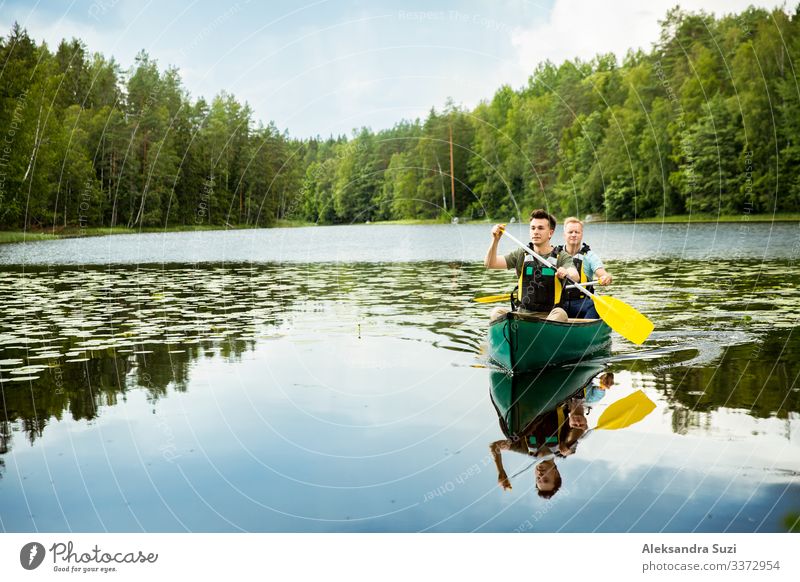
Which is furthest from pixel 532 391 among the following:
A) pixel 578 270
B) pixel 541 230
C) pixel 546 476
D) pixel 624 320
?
pixel 546 476

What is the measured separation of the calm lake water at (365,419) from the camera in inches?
198

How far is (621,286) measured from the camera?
55.7 feet

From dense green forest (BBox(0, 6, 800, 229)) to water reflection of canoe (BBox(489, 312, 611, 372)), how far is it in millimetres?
17502

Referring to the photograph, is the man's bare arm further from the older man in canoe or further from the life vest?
the life vest

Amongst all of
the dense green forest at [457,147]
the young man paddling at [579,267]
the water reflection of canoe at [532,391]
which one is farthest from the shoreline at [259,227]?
the water reflection of canoe at [532,391]

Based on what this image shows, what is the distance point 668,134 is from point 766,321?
4366cm

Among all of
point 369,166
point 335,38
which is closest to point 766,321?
point 335,38

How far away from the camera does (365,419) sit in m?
7.05

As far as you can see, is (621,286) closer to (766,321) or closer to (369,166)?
(766,321)

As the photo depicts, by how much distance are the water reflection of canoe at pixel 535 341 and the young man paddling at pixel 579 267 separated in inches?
31.5

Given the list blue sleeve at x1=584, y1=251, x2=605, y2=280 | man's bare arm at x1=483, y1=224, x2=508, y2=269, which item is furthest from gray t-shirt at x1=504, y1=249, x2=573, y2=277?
blue sleeve at x1=584, y1=251, x2=605, y2=280

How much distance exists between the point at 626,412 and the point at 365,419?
223cm

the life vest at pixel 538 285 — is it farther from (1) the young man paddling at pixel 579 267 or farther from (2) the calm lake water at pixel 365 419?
(2) the calm lake water at pixel 365 419

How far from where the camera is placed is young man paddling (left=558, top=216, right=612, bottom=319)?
9523 mm
